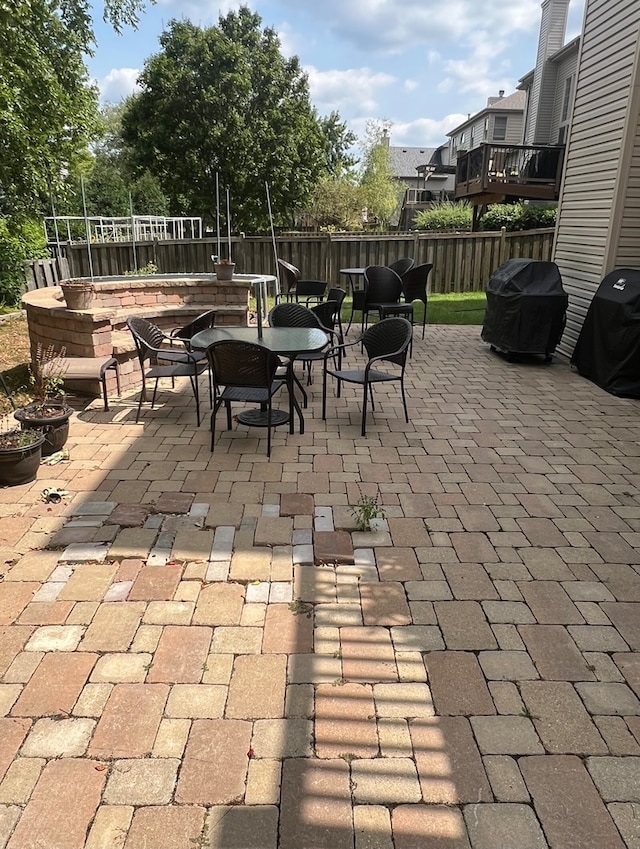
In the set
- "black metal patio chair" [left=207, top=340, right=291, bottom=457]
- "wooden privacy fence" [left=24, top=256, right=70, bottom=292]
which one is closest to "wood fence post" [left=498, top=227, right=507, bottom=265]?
"wooden privacy fence" [left=24, top=256, right=70, bottom=292]

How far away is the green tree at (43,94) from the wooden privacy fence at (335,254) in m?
2.12

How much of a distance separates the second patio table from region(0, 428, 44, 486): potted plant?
50.9 inches

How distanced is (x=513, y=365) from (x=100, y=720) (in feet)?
20.4

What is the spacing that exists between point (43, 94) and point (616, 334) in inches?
320

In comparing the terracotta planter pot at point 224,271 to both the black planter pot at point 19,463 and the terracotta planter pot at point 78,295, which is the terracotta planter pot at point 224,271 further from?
the black planter pot at point 19,463

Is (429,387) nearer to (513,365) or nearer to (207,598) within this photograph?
(513,365)

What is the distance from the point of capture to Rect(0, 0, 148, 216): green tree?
22.3 ft

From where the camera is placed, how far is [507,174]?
604 inches

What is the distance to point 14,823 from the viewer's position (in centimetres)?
155

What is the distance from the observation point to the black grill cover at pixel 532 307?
667 cm

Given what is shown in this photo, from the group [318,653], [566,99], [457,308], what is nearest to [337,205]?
[566,99]

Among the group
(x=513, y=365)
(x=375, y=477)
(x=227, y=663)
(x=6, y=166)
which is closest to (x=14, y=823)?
(x=227, y=663)

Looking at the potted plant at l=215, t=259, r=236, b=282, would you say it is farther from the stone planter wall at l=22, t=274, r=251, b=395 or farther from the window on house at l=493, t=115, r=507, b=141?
the window on house at l=493, t=115, r=507, b=141

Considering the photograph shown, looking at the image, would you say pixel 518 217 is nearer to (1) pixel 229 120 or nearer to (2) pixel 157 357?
(1) pixel 229 120
